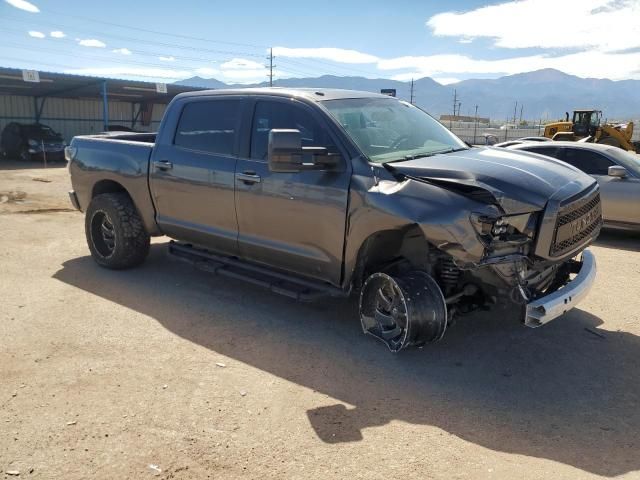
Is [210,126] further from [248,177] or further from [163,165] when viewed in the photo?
[248,177]

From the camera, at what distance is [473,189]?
362cm

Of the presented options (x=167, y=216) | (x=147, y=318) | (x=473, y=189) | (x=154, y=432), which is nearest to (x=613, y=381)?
(x=473, y=189)

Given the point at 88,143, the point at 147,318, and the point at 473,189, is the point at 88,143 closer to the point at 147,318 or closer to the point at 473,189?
the point at 147,318

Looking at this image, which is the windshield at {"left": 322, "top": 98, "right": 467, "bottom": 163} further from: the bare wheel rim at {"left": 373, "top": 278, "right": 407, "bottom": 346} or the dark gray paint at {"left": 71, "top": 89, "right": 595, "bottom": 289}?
the bare wheel rim at {"left": 373, "top": 278, "right": 407, "bottom": 346}

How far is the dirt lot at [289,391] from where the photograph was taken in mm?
2955

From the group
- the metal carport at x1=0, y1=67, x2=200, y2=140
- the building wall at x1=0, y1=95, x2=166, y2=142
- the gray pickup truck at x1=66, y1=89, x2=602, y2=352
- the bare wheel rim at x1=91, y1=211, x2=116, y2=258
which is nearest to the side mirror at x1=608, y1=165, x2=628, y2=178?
the gray pickup truck at x1=66, y1=89, x2=602, y2=352

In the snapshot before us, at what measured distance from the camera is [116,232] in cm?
601

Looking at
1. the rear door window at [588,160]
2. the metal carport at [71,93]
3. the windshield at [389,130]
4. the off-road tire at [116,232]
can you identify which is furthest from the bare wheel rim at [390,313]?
the metal carport at [71,93]

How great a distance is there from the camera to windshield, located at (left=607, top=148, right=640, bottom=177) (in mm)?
8234

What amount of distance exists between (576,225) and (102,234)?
16.4 feet

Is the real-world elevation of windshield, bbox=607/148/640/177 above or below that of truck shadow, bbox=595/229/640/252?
above

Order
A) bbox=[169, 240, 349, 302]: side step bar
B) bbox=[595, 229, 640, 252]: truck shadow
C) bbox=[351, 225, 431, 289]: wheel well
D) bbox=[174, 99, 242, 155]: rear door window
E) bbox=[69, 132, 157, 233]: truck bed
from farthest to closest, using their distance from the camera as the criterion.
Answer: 1. bbox=[595, 229, 640, 252]: truck shadow
2. bbox=[69, 132, 157, 233]: truck bed
3. bbox=[174, 99, 242, 155]: rear door window
4. bbox=[169, 240, 349, 302]: side step bar
5. bbox=[351, 225, 431, 289]: wheel well

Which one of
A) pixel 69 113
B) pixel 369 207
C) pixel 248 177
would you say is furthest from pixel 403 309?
pixel 69 113

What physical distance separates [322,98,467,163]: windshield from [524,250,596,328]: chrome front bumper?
1483 mm
